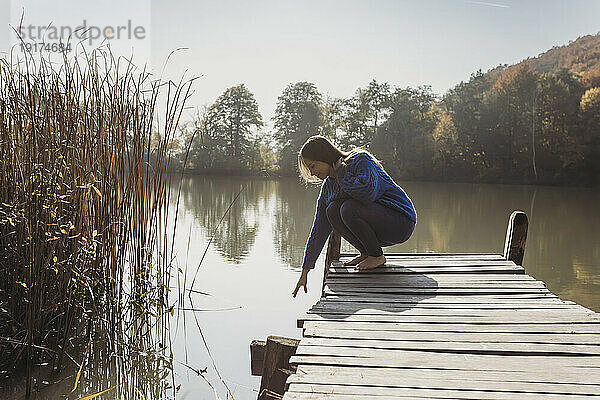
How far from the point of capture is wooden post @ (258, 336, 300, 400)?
2.35 meters

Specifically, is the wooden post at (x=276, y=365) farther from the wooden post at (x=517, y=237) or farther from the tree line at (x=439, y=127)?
the tree line at (x=439, y=127)

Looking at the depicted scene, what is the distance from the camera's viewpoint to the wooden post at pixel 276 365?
2346 mm

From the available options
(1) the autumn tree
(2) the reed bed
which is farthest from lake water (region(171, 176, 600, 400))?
(1) the autumn tree

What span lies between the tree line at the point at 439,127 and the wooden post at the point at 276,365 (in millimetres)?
18936

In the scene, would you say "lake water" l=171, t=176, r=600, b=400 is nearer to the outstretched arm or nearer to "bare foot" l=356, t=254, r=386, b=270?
the outstretched arm

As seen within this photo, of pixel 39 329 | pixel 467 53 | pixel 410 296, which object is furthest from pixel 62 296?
pixel 467 53

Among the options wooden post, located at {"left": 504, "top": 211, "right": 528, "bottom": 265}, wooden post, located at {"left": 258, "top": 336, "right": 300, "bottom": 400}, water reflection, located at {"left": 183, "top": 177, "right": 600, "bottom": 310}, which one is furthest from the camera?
water reflection, located at {"left": 183, "top": 177, "right": 600, "bottom": 310}

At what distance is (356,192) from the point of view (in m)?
3.09

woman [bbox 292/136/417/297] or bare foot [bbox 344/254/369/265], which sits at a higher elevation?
woman [bbox 292/136/417/297]

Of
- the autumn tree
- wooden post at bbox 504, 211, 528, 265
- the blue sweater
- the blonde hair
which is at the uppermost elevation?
the autumn tree

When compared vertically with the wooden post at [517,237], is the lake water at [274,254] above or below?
below

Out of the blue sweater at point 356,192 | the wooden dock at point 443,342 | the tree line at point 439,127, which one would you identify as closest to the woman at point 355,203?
the blue sweater at point 356,192

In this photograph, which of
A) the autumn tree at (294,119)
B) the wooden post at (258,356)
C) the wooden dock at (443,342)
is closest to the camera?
the wooden dock at (443,342)

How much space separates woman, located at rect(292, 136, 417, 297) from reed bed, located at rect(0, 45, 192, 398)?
66 centimetres
